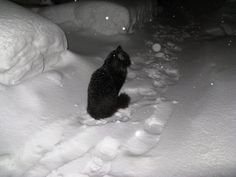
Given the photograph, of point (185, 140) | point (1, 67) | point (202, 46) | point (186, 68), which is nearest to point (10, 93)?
point (1, 67)

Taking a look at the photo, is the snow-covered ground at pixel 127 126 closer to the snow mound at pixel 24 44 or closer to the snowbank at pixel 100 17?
the snow mound at pixel 24 44

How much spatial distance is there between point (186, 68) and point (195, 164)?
3.76m

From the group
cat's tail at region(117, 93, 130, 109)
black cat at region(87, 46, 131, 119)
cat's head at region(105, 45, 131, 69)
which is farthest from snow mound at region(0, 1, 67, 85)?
cat's tail at region(117, 93, 130, 109)

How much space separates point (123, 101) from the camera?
4.98m

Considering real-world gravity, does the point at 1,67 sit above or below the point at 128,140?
above

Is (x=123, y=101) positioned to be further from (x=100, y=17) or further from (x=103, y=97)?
(x=100, y=17)

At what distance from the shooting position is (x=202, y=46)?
827 centimetres

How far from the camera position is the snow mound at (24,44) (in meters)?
4.65

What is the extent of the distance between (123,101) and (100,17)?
4.30 m

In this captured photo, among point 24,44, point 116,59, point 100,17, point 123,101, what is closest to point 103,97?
point 123,101

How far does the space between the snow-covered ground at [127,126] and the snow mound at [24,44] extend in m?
0.20

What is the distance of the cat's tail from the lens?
494 centimetres

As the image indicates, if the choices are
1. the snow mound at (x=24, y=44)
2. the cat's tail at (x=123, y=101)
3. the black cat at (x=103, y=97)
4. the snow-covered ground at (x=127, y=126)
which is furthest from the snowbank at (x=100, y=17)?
the cat's tail at (x=123, y=101)

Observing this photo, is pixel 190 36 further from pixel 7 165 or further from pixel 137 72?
pixel 7 165
